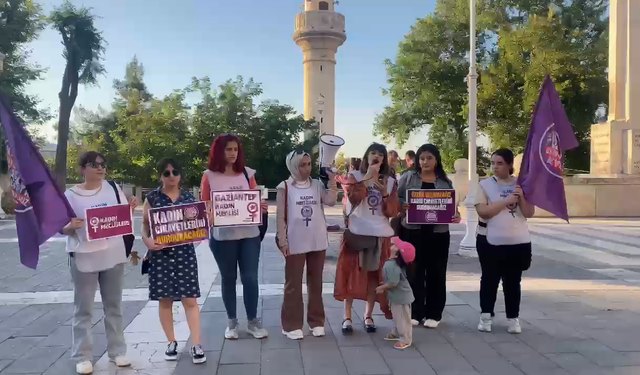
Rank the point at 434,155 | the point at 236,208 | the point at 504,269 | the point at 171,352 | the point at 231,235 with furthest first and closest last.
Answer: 1. the point at 434,155
2. the point at 504,269
3. the point at 231,235
4. the point at 236,208
5. the point at 171,352

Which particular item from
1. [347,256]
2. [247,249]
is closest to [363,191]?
[347,256]

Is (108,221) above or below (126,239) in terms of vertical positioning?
above

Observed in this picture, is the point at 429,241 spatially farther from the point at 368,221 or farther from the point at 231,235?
the point at 231,235

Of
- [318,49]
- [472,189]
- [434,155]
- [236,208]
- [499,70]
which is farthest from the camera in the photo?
[318,49]

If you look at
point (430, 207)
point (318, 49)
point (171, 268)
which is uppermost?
point (318, 49)

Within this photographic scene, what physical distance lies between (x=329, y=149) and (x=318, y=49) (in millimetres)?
39073

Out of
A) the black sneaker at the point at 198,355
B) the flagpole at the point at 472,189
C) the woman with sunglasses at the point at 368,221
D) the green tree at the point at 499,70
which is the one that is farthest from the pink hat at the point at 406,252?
the green tree at the point at 499,70

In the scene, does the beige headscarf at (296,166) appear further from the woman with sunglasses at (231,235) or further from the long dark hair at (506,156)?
the long dark hair at (506,156)

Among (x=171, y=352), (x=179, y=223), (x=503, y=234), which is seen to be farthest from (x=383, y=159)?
(x=171, y=352)

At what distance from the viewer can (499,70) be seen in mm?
27562

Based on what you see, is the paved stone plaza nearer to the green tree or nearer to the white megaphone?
the white megaphone

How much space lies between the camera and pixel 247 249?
496 cm

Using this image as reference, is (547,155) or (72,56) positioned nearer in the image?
(547,155)

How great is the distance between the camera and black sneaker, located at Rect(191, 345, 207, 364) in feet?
14.5
